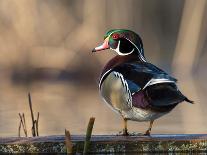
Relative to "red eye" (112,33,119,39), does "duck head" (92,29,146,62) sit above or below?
below

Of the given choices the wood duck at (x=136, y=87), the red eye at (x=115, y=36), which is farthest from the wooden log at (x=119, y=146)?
the red eye at (x=115, y=36)

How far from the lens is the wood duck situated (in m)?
4.76

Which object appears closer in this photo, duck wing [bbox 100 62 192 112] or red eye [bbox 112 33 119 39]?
duck wing [bbox 100 62 192 112]

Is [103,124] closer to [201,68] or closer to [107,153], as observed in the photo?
[107,153]

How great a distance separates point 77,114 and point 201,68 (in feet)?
24.9

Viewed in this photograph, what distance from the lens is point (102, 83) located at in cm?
516

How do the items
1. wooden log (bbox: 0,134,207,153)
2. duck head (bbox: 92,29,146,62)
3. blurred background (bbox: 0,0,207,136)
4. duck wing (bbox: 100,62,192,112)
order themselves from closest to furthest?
1. wooden log (bbox: 0,134,207,153)
2. duck wing (bbox: 100,62,192,112)
3. duck head (bbox: 92,29,146,62)
4. blurred background (bbox: 0,0,207,136)

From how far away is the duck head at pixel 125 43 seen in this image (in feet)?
17.2

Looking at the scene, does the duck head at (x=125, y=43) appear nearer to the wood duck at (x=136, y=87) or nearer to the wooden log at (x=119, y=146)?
the wood duck at (x=136, y=87)

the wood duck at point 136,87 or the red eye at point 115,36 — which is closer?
the wood duck at point 136,87

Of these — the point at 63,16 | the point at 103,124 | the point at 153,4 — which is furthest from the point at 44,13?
the point at 103,124

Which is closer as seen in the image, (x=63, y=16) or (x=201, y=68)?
(x=63, y=16)

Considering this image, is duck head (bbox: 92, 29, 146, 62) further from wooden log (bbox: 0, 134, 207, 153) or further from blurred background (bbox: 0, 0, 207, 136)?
blurred background (bbox: 0, 0, 207, 136)

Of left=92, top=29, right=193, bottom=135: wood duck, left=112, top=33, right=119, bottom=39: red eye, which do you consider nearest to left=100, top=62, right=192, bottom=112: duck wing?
left=92, top=29, right=193, bottom=135: wood duck
